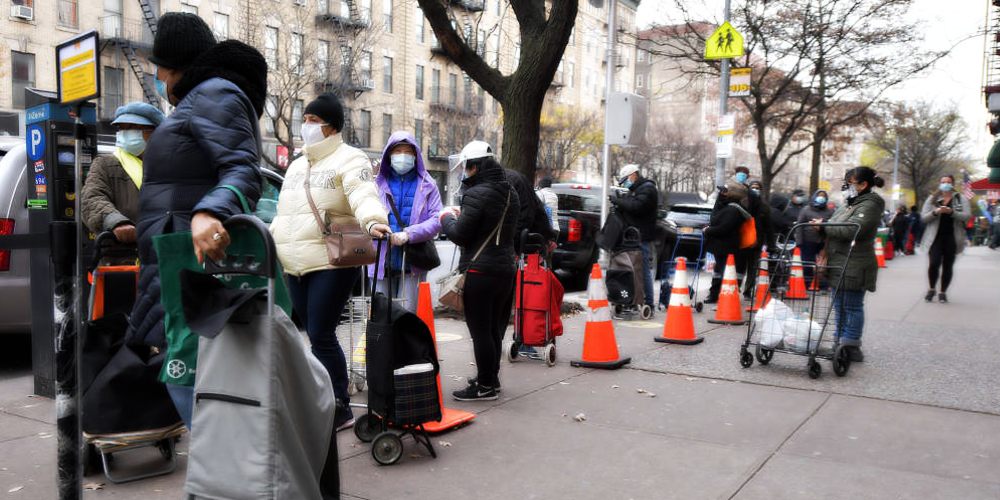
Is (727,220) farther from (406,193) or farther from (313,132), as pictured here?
(313,132)

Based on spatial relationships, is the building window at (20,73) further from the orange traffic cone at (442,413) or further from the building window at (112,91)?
the orange traffic cone at (442,413)

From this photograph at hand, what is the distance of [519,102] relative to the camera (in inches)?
392

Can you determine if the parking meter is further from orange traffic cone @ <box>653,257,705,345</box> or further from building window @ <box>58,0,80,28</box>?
building window @ <box>58,0,80,28</box>

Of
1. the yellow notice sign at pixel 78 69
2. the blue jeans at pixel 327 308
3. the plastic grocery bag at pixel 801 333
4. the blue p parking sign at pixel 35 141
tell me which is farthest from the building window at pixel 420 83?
the yellow notice sign at pixel 78 69

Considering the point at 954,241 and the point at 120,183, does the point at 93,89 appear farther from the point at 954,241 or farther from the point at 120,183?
the point at 954,241

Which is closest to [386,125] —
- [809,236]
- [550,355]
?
[809,236]

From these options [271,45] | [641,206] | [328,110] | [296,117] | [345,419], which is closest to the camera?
[328,110]

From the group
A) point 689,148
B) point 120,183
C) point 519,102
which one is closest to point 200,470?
point 120,183

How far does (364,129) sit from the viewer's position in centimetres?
4247

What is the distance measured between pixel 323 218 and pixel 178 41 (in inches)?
63.6

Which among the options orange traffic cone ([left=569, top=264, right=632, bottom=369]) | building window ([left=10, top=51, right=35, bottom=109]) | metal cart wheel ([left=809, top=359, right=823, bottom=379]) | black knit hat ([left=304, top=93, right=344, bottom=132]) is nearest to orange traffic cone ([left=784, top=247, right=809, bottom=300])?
metal cart wheel ([left=809, top=359, right=823, bottom=379])

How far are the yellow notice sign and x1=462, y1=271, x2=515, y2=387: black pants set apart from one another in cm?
310

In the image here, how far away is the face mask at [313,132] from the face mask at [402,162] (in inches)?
48.9

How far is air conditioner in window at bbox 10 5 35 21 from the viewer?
28469mm
